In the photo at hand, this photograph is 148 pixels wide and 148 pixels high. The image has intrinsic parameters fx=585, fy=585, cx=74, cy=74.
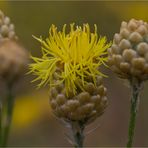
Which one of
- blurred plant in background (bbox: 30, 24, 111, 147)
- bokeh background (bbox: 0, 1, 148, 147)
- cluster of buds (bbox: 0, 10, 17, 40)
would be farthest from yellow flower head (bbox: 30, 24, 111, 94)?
bokeh background (bbox: 0, 1, 148, 147)

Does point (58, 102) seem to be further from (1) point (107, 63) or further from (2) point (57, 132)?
(2) point (57, 132)

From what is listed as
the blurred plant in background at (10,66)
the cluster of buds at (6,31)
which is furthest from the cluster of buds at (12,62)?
the cluster of buds at (6,31)

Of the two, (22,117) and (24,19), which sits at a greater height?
(24,19)

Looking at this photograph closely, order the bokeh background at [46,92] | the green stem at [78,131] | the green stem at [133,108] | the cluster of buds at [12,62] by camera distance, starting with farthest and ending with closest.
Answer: the bokeh background at [46,92] → the green stem at [78,131] → the green stem at [133,108] → the cluster of buds at [12,62]

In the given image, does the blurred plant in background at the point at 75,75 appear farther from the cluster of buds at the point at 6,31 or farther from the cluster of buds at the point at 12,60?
the cluster of buds at the point at 12,60

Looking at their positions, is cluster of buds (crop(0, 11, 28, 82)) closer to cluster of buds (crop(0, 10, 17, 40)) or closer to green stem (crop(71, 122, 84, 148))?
cluster of buds (crop(0, 10, 17, 40))

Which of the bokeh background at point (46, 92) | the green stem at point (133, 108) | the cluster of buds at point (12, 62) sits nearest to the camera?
the cluster of buds at point (12, 62)

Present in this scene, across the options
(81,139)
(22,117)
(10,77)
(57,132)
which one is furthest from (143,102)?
(10,77)
